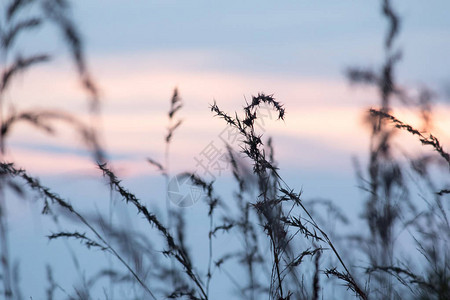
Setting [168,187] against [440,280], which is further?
[168,187]

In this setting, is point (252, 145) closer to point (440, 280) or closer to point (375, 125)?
point (440, 280)

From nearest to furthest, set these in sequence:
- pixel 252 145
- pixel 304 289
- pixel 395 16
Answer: pixel 252 145 < pixel 304 289 < pixel 395 16

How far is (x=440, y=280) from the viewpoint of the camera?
1.98 meters

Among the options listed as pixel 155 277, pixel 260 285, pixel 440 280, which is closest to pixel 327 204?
pixel 260 285

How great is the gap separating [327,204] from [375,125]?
2.09ft

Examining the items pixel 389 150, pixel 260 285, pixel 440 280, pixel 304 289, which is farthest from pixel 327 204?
pixel 440 280

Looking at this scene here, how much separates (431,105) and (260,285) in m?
1.47

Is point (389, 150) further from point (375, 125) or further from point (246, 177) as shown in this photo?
point (246, 177)

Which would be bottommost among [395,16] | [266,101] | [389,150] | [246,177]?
[266,101]

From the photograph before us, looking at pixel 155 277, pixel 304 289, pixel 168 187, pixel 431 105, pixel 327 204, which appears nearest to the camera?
pixel 304 289

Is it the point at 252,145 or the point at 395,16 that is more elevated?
the point at 395,16

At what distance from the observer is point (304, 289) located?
235 cm

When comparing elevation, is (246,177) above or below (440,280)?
above

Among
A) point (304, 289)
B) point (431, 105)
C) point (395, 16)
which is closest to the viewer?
point (304, 289)
